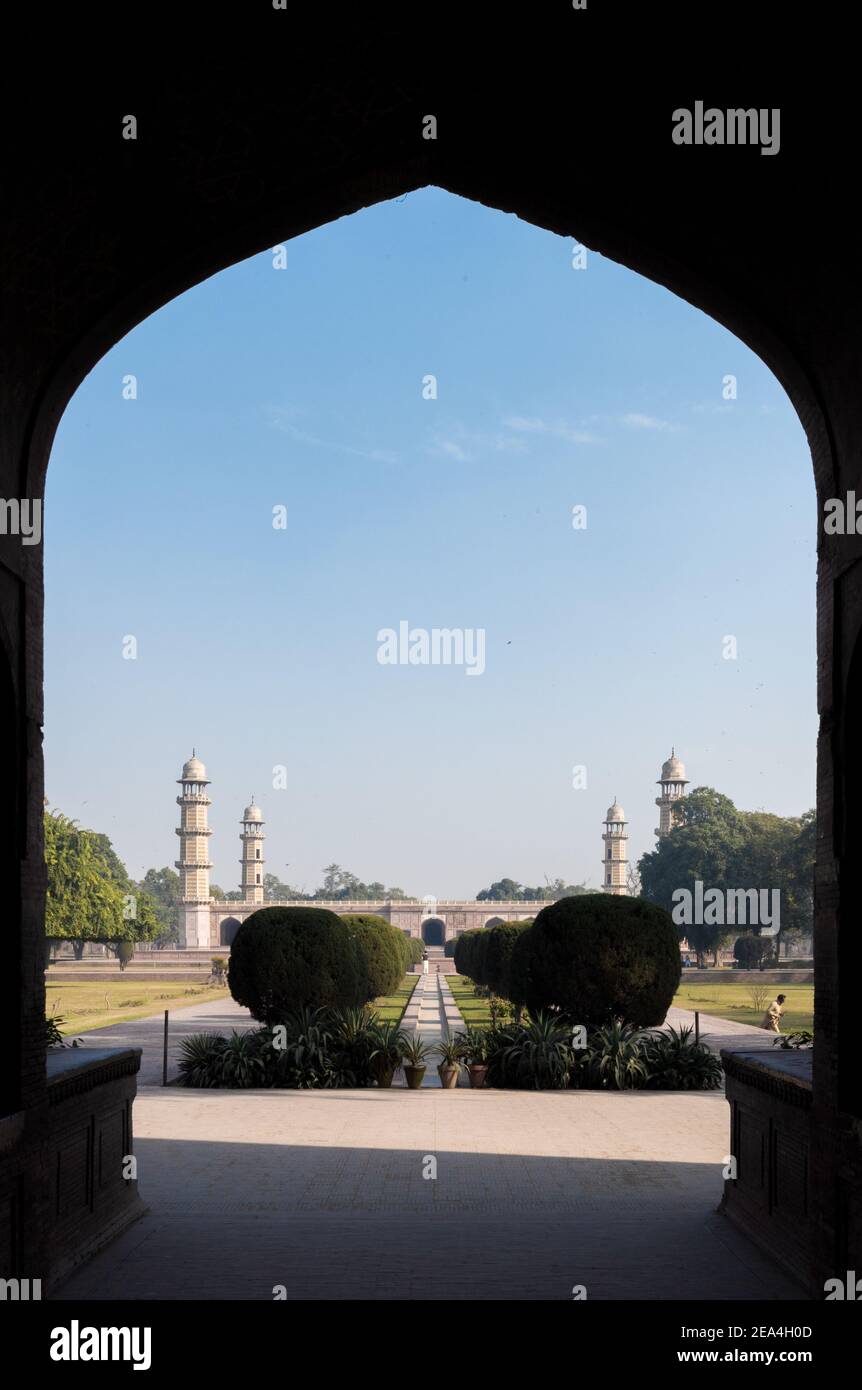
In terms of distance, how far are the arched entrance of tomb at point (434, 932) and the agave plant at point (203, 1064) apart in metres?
92.4

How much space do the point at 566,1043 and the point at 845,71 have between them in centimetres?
1269

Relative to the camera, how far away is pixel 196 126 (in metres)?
6.82

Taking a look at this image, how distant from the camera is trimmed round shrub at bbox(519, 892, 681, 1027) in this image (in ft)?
54.1

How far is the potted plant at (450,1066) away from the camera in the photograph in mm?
16516

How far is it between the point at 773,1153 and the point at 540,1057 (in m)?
8.26

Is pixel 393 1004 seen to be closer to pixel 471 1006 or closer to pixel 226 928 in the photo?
pixel 471 1006

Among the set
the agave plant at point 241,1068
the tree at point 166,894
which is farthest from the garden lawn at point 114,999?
the tree at point 166,894

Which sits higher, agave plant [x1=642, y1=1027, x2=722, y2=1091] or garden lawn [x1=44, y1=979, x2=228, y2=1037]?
agave plant [x1=642, y1=1027, x2=722, y2=1091]

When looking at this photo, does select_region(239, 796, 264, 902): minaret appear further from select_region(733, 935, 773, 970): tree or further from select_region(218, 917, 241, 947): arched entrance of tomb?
select_region(733, 935, 773, 970): tree

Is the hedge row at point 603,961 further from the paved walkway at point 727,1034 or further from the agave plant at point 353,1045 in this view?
the paved walkway at point 727,1034

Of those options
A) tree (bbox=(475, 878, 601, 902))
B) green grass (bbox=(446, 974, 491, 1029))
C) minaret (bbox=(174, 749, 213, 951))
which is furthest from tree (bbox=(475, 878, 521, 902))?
green grass (bbox=(446, 974, 491, 1029))

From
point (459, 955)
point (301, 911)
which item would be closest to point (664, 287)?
point (301, 911)

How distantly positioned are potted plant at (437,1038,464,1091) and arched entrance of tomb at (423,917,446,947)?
9257 cm
